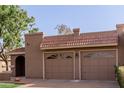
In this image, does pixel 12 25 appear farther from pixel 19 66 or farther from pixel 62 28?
pixel 62 28

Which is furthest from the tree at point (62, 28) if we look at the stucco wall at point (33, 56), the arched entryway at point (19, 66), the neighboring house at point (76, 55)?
the neighboring house at point (76, 55)

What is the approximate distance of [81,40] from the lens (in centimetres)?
2164

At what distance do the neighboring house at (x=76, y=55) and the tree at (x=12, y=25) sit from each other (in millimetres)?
8605

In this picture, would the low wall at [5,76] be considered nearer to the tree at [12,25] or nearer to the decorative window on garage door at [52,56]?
the decorative window on garage door at [52,56]

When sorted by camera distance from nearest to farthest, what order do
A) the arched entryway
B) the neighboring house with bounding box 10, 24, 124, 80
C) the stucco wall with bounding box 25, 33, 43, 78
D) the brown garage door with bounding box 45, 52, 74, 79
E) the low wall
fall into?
the neighboring house with bounding box 10, 24, 124, 80, the brown garage door with bounding box 45, 52, 74, 79, the low wall, the stucco wall with bounding box 25, 33, 43, 78, the arched entryway

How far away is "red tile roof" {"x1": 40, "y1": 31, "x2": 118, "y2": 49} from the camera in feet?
67.5

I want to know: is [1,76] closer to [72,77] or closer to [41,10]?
[72,77]

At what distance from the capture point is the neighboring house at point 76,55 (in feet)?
67.4

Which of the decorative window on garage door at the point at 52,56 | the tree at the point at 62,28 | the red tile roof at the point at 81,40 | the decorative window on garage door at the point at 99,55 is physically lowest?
the decorative window on garage door at the point at 52,56

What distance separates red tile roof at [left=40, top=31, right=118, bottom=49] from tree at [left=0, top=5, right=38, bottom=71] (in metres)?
9.91

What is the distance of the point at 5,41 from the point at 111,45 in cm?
1751

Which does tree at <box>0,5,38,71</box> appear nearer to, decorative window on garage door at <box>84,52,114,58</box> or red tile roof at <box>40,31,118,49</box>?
red tile roof at <box>40,31,118,49</box>

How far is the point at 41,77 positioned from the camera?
23.5 m

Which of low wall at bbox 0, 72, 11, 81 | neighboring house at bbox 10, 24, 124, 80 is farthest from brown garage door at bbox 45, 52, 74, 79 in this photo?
low wall at bbox 0, 72, 11, 81
